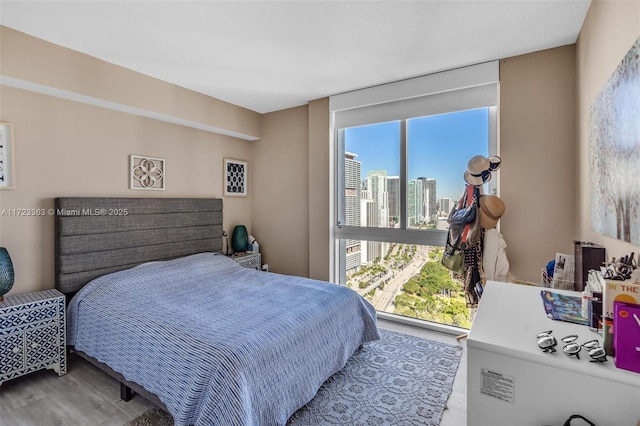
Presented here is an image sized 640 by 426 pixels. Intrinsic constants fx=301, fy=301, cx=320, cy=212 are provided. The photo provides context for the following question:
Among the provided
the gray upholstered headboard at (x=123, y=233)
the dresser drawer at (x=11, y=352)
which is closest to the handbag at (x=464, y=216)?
the gray upholstered headboard at (x=123, y=233)

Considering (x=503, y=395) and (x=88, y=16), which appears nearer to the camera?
(x=503, y=395)

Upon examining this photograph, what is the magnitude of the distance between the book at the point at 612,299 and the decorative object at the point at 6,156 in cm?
356

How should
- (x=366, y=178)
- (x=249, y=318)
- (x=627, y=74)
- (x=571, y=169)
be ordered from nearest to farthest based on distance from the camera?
(x=627, y=74), (x=249, y=318), (x=571, y=169), (x=366, y=178)

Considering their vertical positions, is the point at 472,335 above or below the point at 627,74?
below

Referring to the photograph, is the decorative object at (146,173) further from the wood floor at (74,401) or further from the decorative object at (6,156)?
the wood floor at (74,401)

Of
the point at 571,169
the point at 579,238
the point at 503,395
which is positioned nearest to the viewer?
the point at 503,395

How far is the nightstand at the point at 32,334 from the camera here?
2061mm

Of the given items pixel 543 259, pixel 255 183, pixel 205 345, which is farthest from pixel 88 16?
pixel 543 259

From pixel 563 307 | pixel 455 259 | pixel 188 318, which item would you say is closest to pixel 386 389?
pixel 455 259

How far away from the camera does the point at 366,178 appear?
3518 mm

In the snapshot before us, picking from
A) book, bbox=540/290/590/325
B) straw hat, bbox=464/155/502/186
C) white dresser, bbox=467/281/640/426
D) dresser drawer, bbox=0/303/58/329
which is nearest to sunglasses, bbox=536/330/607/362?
white dresser, bbox=467/281/640/426

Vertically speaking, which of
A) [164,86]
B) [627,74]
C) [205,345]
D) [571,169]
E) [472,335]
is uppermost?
[164,86]

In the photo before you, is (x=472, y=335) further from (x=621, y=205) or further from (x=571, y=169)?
(x=571, y=169)

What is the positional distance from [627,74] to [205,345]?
87.8 inches
